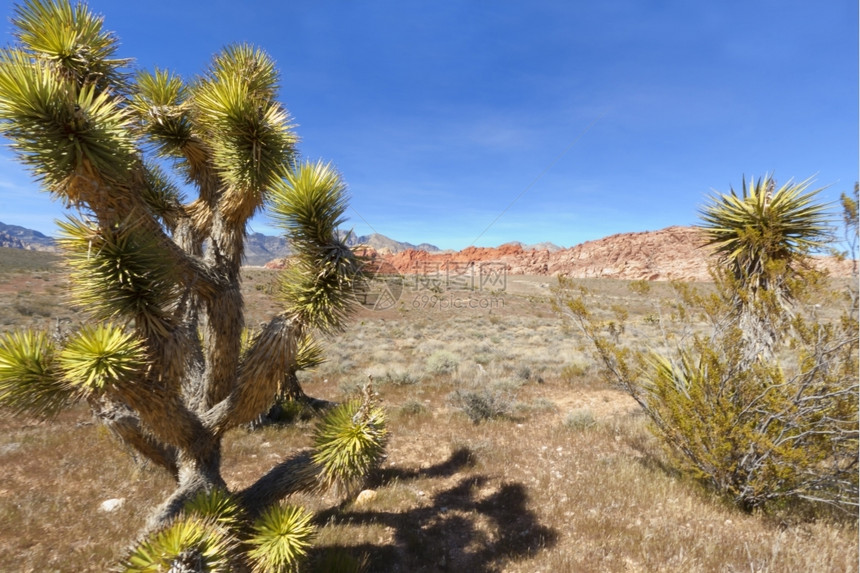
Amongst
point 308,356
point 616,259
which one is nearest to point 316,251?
point 308,356

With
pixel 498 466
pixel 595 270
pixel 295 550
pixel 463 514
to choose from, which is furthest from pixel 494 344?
pixel 595 270

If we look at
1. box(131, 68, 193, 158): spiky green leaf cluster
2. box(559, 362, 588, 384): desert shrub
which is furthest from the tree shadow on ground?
box(559, 362, 588, 384): desert shrub

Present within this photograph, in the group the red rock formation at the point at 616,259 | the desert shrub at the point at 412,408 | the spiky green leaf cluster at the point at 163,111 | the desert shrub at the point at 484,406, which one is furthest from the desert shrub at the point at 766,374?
the red rock formation at the point at 616,259

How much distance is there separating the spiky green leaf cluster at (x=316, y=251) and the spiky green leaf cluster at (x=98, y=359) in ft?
3.91

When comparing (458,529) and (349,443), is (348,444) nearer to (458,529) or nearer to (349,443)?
(349,443)

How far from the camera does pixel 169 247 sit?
298cm

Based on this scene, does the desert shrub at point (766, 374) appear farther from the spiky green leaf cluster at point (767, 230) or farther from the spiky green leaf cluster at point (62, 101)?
the spiky green leaf cluster at point (62, 101)

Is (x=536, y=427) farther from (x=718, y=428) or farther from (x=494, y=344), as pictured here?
(x=494, y=344)

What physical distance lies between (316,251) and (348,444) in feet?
5.70

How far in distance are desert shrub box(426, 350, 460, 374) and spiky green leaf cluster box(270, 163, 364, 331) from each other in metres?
9.46

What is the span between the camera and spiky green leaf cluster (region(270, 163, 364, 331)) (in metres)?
2.94

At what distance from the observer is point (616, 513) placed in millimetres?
4852

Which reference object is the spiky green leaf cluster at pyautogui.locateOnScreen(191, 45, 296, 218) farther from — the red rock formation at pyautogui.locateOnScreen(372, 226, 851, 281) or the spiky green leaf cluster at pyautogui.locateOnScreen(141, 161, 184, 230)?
the red rock formation at pyautogui.locateOnScreen(372, 226, 851, 281)

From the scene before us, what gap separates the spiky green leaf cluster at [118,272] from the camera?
2619 millimetres
